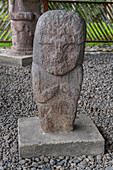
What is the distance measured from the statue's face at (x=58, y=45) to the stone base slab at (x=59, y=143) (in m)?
0.66

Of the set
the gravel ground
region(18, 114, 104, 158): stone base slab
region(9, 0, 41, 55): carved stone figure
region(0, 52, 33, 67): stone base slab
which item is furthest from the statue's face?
region(9, 0, 41, 55): carved stone figure

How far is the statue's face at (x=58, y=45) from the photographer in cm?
213

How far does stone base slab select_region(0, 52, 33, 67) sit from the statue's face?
2.99 meters

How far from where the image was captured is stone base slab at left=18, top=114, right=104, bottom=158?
233 cm

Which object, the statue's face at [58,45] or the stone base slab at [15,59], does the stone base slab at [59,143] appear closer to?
the statue's face at [58,45]

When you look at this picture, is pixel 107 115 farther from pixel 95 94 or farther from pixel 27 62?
pixel 27 62

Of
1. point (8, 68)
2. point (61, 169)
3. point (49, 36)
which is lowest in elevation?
point (61, 169)

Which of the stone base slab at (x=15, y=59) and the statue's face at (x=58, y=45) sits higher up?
the statue's face at (x=58, y=45)

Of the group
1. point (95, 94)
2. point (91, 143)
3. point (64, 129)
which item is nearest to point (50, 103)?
point (64, 129)

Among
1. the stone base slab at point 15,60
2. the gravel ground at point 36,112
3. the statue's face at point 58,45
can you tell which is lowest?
the gravel ground at point 36,112

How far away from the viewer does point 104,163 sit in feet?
7.55

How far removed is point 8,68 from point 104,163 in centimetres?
342

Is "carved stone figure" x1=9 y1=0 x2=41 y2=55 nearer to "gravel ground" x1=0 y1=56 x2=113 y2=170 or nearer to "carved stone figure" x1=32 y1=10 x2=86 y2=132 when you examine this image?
"gravel ground" x1=0 y1=56 x2=113 y2=170

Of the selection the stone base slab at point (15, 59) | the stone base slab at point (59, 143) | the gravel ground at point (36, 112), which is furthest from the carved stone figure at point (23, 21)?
the stone base slab at point (59, 143)
